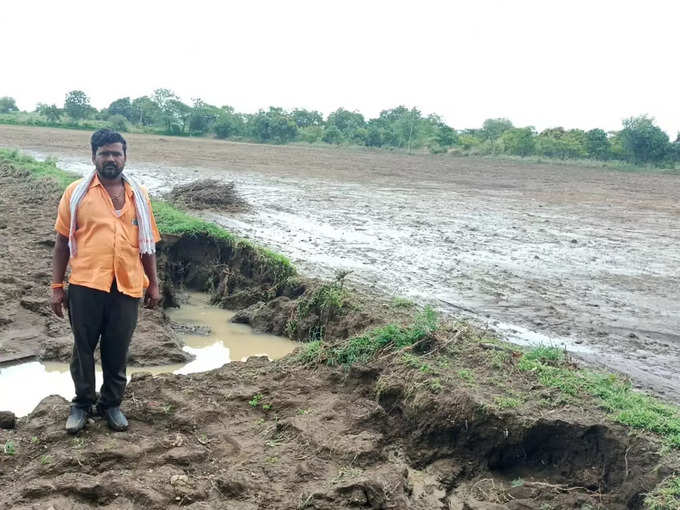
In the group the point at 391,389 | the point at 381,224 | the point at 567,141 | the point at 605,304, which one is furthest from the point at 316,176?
the point at 567,141

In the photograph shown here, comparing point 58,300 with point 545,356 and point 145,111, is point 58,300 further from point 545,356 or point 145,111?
point 145,111

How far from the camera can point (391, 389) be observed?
16.0ft

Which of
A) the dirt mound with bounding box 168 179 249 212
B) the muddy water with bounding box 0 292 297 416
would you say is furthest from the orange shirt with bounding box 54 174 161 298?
the dirt mound with bounding box 168 179 249 212

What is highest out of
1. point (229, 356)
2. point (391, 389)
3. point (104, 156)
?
point (104, 156)

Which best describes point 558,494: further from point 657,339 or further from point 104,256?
point 657,339

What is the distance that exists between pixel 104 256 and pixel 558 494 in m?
2.98

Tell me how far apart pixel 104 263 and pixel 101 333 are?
51 centimetres

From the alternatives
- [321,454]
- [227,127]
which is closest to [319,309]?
[321,454]

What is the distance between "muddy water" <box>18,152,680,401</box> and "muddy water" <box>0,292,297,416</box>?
73.9 inches

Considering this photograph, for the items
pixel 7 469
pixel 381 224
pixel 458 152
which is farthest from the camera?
pixel 458 152

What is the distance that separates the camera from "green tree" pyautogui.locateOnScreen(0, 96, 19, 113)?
8331 centimetres

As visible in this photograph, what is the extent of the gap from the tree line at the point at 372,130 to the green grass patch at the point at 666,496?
47.8 m

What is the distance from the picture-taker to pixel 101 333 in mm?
4242

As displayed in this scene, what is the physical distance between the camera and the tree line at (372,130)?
4906cm
